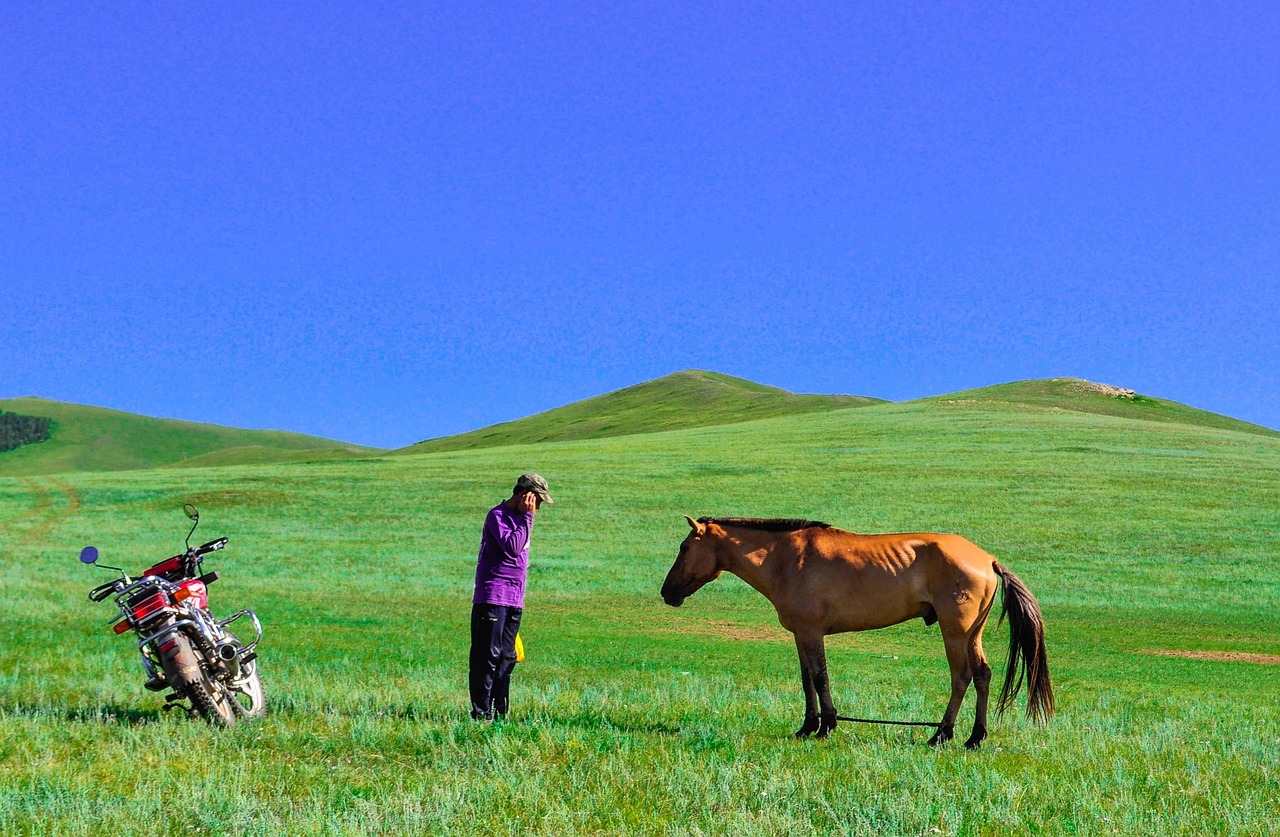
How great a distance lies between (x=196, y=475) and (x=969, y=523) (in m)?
41.8

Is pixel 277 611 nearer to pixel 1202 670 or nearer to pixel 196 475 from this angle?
pixel 1202 670

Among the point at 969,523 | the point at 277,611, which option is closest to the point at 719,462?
the point at 969,523

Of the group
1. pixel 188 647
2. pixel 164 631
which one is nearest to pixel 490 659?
pixel 188 647

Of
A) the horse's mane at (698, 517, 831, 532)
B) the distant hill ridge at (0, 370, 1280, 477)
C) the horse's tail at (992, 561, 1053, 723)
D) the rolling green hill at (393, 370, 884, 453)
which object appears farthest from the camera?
the rolling green hill at (393, 370, 884, 453)

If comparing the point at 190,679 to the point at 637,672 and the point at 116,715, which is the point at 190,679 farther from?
the point at 637,672

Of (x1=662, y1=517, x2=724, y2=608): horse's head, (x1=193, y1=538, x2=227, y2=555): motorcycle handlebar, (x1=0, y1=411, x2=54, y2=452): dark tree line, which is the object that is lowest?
(x1=193, y1=538, x2=227, y2=555): motorcycle handlebar

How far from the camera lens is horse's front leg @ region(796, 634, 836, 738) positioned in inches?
Answer: 364

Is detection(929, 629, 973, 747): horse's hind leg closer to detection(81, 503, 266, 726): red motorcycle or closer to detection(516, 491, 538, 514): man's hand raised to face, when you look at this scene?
detection(516, 491, 538, 514): man's hand raised to face

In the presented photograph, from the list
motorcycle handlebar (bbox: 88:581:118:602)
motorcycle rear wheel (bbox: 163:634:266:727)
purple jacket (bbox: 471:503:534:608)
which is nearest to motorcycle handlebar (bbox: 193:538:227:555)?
motorcycle handlebar (bbox: 88:581:118:602)

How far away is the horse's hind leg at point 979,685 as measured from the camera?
29.6ft

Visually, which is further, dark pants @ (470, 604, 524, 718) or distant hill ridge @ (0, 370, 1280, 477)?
distant hill ridge @ (0, 370, 1280, 477)

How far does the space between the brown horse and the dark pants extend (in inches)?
65.1

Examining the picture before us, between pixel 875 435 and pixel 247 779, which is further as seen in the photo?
pixel 875 435

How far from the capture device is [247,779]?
7195mm
